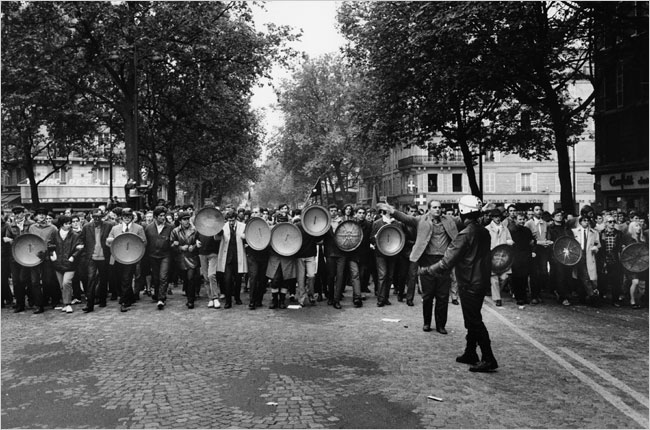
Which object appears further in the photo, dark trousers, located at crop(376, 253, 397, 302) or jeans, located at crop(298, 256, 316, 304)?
dark trousers, located at crop(376, 253, 397, 302)

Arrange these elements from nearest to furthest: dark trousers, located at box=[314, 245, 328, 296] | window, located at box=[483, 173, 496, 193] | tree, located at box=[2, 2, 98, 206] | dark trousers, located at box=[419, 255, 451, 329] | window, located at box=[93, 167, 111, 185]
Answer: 1. dark trousers, located at box=[419, 255, 451, 329]
2. dark trousers, located at box=[314, 245, 328, 296]
3. tree, located at box=[2, 2, 98, 206]
4. window, located at box=[93, 167, 111, 185]
5. window, located at box=[483, 173, 496, 193]

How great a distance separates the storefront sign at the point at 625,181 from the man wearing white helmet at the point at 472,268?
28.7 metres

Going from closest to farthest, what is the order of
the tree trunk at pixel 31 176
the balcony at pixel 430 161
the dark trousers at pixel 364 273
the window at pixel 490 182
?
1. the dark trousers at pixel 364 273
2. the tree trunk at pixel 31 176
3. the window at pixel 490 182
4. the balcony at pixel 430 161

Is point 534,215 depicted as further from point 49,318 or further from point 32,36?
point 32,36

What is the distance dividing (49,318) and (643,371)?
375 inches

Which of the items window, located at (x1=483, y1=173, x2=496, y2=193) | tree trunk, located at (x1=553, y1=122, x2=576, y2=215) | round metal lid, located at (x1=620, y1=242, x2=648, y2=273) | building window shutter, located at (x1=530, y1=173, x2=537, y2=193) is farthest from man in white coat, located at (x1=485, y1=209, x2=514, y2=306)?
building window shutter, located at (x1=530, y1=173, x2=537, y2=193)

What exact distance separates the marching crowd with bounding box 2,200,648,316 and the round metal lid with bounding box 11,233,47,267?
6.1 inches

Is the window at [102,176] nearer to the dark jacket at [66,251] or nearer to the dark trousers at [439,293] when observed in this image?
the dark jacket at [66,251]

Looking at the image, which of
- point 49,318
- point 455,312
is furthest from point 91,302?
point 455,312

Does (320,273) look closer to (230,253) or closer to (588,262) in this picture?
(230,253)

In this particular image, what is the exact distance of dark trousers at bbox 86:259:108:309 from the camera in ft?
38.4

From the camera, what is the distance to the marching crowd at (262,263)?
11922 millimetres

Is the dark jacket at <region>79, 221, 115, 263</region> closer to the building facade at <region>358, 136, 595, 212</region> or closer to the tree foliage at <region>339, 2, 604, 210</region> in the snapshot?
the tree foliage at <region>339, 2, 604, 210</region>

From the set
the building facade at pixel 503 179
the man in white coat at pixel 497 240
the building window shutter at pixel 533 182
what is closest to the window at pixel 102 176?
the building facade at pixel 503 179
